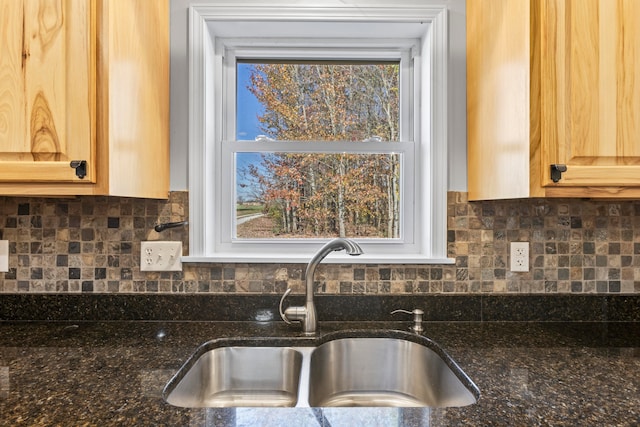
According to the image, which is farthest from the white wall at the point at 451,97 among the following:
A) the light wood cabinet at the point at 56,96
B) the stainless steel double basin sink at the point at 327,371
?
the stainless steel double basin sink at the point at 327,371

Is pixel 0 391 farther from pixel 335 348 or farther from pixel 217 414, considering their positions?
pixel 335 348

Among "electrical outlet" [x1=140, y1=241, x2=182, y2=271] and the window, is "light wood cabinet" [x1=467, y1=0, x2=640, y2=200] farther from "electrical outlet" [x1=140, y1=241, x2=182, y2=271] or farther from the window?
"electrical outlet" [x1=140, y1=241, x2=182, y2=271]

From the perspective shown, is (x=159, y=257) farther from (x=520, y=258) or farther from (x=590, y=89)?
(x=590, y=89)

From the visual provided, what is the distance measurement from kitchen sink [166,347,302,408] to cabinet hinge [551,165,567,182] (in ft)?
2.82

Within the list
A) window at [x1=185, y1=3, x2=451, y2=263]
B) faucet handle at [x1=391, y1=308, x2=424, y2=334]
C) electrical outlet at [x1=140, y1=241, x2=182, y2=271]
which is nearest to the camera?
faucet handle at [x1=391, y1=308, x2=424, y2=334]

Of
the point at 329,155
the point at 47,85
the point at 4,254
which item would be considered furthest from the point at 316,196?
the point at 4,254

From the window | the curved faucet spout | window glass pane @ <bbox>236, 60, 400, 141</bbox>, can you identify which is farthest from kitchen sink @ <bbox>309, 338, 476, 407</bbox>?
window glass pane @ <bbox>236, 60, 400, 141</bbox>

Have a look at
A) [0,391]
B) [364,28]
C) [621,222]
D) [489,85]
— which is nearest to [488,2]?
[489,85]

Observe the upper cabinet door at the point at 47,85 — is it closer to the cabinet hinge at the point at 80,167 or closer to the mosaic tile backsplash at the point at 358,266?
the cabinet hinge at the point at 80,167

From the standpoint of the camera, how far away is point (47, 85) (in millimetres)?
1013

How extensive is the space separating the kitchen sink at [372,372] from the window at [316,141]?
1.28ft

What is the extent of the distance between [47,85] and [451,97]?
1246 millimetres

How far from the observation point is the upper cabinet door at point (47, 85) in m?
1.01

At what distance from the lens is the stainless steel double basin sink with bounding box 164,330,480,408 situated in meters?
1.13
